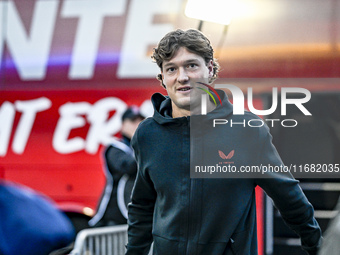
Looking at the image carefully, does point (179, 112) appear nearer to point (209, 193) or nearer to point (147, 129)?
point (147, 129)

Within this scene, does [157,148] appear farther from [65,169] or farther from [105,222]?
[65,169]

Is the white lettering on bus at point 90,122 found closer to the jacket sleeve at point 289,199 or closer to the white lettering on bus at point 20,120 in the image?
the white lettering on bus at point 20,120

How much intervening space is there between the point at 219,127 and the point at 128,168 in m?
2.41

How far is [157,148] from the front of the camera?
268 centimetres

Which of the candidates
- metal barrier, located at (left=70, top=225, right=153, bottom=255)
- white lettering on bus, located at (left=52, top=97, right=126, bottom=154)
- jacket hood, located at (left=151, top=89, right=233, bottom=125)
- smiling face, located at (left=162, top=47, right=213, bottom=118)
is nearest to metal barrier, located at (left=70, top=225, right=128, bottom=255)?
metal barrier, located at (left=70, top=225, right=153, bottom=255)

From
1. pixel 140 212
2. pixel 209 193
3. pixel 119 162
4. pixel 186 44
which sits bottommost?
pixel 119 162

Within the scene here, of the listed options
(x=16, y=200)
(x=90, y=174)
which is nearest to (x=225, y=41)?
(x=90, y=174)

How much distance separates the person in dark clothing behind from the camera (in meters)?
5.00

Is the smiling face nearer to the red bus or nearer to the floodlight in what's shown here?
the floodlight

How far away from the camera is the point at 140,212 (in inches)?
111

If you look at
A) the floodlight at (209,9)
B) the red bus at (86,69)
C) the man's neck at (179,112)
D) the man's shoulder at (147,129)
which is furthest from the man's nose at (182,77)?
the red bus at (86,69)

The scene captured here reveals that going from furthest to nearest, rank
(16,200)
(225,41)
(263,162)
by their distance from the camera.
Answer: (225,41) < (263,162) < (16,200)

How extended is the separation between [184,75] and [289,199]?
0.78 metres

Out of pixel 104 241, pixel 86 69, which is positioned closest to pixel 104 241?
pixel 104 241
